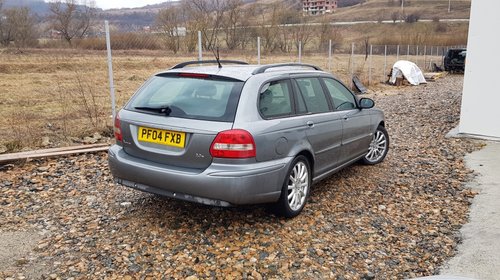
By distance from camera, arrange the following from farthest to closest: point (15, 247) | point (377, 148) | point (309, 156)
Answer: point (377, 148), point (309, 156), point (15, 247)

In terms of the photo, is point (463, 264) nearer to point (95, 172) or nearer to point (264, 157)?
point (264, 157)

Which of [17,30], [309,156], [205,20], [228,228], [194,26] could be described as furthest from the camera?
[17,30]

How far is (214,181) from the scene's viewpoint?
12.3ft

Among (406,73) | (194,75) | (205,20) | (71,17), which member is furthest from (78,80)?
(71,17)

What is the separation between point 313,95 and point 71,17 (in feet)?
89.8

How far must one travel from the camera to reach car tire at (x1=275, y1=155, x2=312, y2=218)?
168 inches

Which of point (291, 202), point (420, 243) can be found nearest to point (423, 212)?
point (420, 243)

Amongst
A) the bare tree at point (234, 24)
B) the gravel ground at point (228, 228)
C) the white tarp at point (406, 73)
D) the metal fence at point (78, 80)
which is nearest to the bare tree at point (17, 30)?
the metal fence at point (78, 80)

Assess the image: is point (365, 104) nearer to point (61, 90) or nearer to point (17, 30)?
point (61, 90)

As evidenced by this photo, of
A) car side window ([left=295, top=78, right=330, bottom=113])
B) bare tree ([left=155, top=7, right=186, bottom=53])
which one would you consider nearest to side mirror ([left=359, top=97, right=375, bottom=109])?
car side window ([left=295, top=78, right=330, bottom=113])

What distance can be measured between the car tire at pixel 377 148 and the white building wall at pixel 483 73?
115 inches

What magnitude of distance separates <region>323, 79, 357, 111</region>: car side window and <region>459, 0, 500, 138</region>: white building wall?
3.90 meters

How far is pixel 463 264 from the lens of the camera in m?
3.76

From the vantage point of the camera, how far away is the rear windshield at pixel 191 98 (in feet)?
13.0
